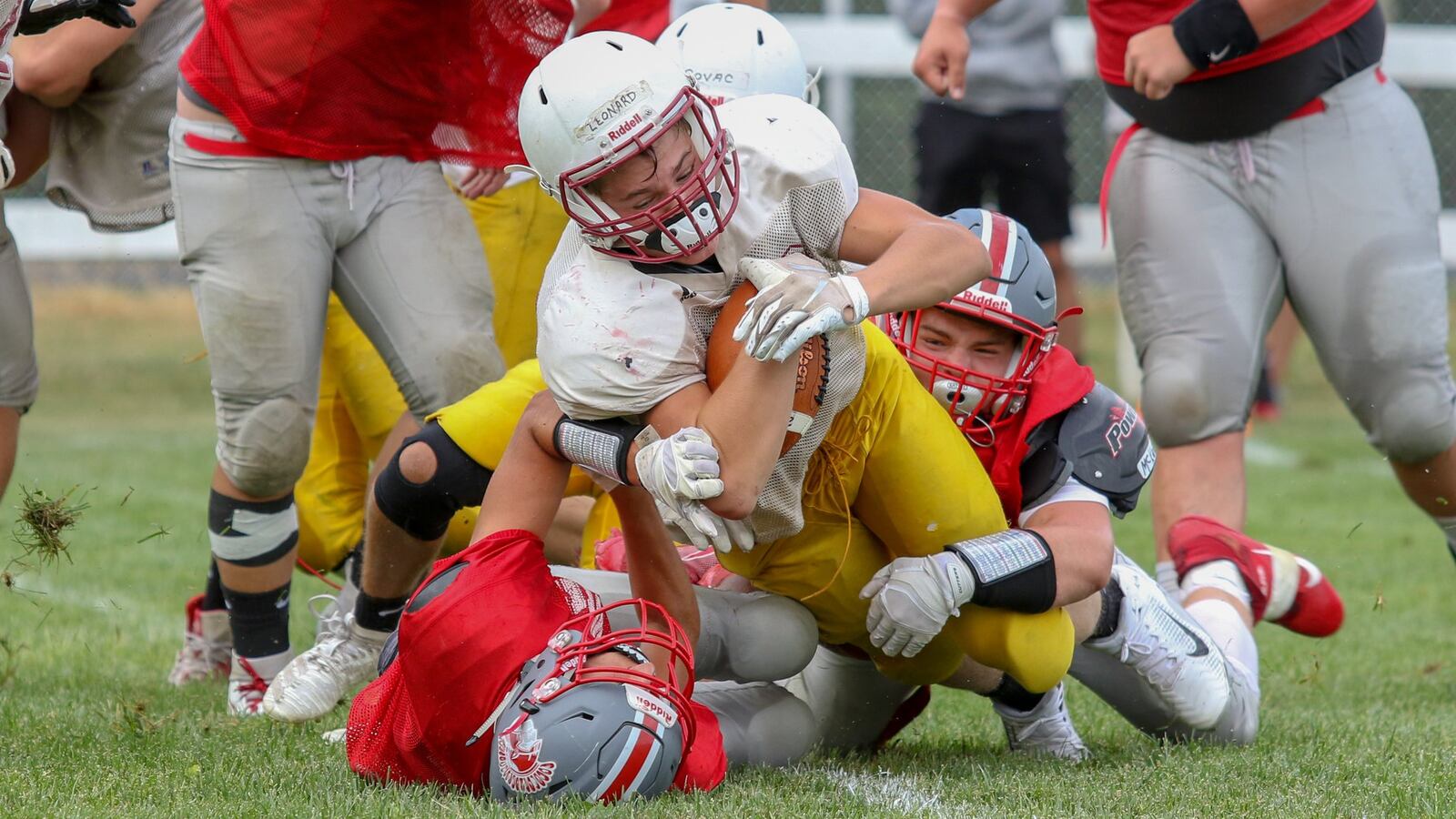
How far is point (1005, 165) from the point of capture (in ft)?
23.1

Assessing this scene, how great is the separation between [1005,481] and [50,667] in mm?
2185

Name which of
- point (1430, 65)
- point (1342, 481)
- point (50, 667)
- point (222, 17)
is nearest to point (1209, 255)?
point (222, 17)

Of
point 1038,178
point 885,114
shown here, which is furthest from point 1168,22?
point 885,114

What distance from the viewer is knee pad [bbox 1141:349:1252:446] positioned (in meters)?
3.44

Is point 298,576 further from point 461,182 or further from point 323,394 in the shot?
point 461,182

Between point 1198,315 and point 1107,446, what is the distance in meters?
0.88

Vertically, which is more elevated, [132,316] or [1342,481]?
[1342,481]

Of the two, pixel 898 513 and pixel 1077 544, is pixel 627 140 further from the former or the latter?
pixel 1077 544

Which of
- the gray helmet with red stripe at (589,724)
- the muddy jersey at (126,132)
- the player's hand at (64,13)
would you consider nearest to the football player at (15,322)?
the player's hand at (64,13)

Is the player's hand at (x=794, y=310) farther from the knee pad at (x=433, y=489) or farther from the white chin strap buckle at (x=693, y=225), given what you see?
the knee pad at (x=433, y=489)

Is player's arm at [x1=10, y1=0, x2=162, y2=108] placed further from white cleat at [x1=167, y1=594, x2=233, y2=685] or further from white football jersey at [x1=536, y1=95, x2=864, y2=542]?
white football jersey at [x1=536, y1=95, x2=864, y2=542]

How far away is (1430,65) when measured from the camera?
9.33m

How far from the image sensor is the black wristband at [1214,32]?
333cm

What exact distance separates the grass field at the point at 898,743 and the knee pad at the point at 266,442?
0.28m
